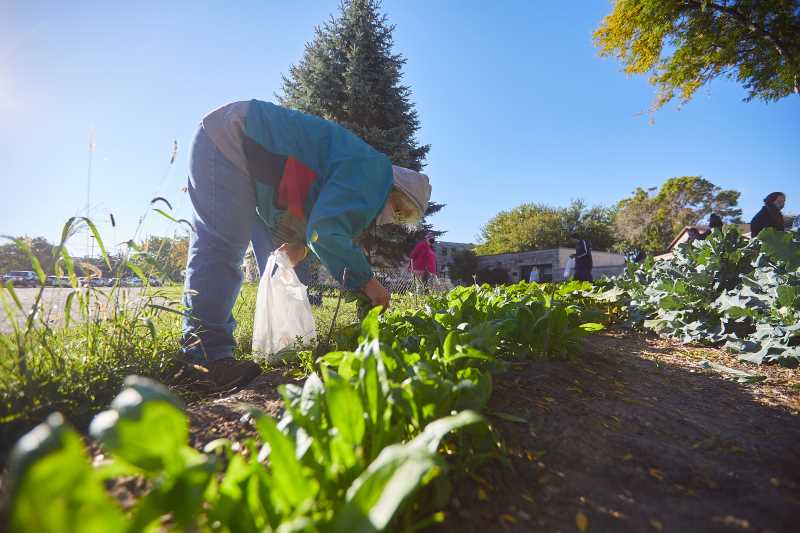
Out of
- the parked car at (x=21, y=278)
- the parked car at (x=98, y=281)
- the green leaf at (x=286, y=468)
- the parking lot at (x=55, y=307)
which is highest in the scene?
the parked car at (x=21, y=278)

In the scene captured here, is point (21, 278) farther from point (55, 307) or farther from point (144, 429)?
point (144, 429)

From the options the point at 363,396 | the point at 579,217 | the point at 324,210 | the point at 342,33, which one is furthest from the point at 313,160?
the point at 579,217

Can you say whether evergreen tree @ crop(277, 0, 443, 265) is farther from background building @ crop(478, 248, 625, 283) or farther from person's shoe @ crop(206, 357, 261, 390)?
background building @ crop(478, 248, 625, 283)

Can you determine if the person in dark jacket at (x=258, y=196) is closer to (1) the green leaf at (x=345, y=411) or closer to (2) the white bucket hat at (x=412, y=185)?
(2) the white bucket hat at (x=412, y=185)

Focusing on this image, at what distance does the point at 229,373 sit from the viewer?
6.37ft

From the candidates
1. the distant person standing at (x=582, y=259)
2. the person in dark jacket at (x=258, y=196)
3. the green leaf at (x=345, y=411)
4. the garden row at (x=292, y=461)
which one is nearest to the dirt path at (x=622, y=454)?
the garden row at (x=292, y=461)

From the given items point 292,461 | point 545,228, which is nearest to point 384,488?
point 292,461

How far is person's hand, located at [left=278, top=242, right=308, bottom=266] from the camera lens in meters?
2.79

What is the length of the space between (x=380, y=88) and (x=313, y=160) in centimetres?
1411

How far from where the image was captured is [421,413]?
3.35 ft

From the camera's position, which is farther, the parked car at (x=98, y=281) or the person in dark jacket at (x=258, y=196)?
the person in dark jacket at (x=258, y=196)

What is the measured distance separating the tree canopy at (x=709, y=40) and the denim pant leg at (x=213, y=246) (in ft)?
41.7

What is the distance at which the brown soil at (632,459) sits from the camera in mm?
873

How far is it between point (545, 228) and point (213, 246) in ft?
128
